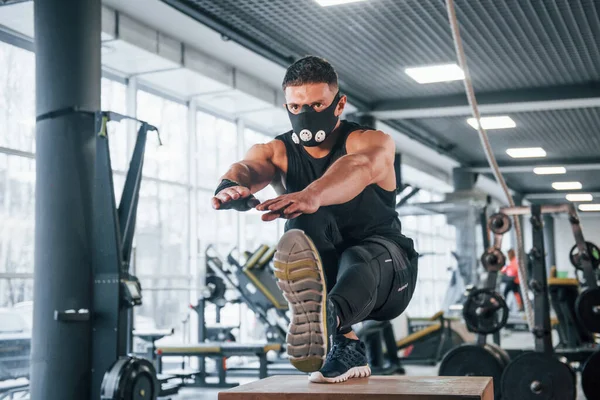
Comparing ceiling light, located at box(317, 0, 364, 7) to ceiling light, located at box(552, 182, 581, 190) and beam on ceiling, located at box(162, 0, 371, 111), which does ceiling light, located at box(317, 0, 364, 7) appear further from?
ceiling light, located at box(552, 182, 581, 190)

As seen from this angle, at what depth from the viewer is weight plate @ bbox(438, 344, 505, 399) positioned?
16.7 feet

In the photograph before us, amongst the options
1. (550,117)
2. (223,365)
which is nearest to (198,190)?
(223,365)

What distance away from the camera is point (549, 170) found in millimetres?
12812

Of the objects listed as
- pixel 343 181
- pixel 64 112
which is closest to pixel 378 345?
pixel 64 112

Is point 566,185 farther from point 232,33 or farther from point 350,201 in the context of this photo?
→ point 350,201

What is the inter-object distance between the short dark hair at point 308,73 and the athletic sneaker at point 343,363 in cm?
68

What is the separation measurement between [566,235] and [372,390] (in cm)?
2202

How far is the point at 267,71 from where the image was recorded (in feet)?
28.8

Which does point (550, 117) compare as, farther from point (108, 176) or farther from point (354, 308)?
point (354, 308)

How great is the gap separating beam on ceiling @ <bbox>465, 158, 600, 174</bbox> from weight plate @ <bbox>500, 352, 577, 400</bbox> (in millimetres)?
7601

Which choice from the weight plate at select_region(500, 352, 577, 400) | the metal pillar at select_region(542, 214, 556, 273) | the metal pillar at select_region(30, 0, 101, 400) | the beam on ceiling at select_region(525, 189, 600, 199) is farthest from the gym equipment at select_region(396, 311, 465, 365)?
the metal pillar at select_region(542, 214, 556, 273)

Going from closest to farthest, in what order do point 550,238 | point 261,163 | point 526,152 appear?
1. point 261,163
2. point 526,152
3. point 550,238

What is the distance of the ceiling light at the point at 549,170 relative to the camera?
494 inches

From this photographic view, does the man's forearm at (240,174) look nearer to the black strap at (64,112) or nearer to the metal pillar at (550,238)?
the black strap at (64,112)
